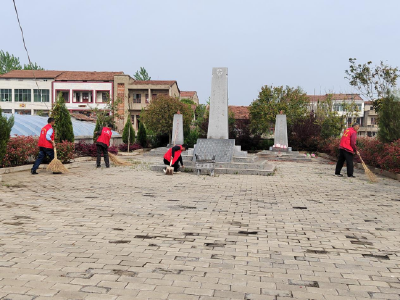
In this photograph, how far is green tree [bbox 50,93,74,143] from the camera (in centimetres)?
1403

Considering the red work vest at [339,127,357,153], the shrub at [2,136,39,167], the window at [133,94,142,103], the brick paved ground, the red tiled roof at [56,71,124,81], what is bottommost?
the brick paved ground

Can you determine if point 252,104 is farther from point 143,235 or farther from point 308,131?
point 143,235

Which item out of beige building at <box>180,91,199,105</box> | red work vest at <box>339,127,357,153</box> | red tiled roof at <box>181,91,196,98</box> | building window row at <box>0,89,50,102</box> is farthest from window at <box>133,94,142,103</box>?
red work vest at <box>339,127,357,153</box>

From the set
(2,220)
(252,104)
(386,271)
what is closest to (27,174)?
(2,220)

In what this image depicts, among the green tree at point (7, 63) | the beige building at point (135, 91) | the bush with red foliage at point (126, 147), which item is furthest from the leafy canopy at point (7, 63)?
the bush with red foliage at point (126, 147)

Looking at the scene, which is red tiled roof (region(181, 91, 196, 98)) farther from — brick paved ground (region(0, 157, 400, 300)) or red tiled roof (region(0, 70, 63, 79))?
brick paved ground (region(0, 157, 400, 300))

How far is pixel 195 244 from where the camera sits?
4.38 metres

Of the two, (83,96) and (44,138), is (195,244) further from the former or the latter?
(83,96)

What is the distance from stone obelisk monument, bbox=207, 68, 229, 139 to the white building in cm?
3660

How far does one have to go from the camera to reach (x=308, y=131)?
27000mm

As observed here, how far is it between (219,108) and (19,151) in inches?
279

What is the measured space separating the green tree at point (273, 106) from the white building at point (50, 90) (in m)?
23.3

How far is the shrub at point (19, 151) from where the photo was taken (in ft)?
36.8

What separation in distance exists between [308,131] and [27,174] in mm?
20762
